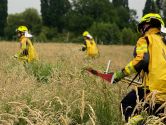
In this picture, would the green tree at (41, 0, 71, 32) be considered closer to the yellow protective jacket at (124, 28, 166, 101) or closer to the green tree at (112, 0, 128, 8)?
the green tree at (112, 0, 128, 8)

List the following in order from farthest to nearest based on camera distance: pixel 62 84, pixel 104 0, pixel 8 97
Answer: pixel 104 0
pixel 62 84
pixel 8 97

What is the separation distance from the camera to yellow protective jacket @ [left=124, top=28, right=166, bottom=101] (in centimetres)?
563

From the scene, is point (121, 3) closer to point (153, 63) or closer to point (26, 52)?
point (26, 52)

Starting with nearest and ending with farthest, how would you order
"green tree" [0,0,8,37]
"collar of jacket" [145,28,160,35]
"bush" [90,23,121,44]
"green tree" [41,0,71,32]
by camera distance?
"collar of jacket" [145,28,160,35] → "bush" [90,23,121,44] → "green tree" [0,0,8,37] → "green tree" [41,0,71,32]

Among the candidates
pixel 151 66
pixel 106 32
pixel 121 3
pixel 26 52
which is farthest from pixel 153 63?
pixel 121 3

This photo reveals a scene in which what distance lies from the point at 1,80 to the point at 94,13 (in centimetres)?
7821

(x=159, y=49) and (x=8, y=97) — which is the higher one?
(x=159, y=49)

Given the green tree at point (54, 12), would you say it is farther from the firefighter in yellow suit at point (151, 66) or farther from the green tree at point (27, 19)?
the firefighter in yellow suit at point (151, 66)

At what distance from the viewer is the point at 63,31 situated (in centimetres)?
7856

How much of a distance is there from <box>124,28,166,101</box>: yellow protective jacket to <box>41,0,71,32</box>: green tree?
2889 inches

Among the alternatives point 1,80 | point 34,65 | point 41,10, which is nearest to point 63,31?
point 41,10

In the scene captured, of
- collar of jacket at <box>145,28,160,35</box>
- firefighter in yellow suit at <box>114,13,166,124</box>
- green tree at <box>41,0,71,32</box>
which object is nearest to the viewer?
firefighter in yellow suit at <box>114,13,166,124</box>

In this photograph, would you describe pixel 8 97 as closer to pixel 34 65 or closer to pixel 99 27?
pixel 34 65

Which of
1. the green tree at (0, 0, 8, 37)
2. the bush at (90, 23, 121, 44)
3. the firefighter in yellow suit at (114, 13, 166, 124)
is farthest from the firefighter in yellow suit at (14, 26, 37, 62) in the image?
the green tree at (0, 0, 8, 37)
